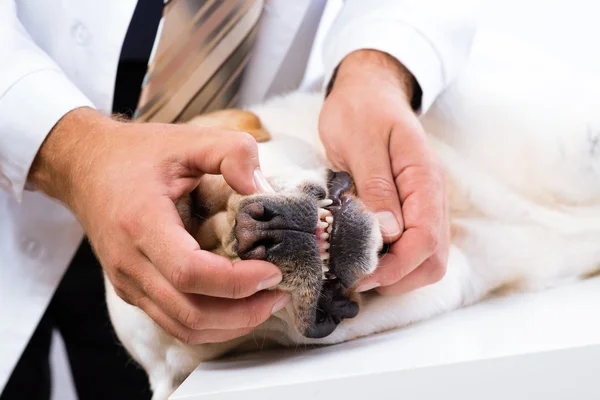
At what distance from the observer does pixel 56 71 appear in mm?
1198

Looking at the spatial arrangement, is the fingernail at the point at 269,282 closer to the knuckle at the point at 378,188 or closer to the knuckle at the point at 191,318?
the knuckle at the point at 191,318

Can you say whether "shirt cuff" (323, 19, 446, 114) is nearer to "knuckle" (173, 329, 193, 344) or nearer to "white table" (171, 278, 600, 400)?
"white table" (171, 278, 600, 400)

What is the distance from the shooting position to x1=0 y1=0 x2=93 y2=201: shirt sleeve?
3.69 ft

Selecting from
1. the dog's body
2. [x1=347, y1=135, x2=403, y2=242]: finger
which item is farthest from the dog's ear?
[x1=347, y1=135, x2=403, y2=242]: finger

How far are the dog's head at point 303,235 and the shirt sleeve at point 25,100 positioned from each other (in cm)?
36

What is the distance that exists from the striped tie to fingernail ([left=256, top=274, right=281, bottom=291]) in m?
0.75

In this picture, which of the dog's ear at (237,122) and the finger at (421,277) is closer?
the finger at (421,277)

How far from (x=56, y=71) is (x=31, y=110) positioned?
113 millimetres

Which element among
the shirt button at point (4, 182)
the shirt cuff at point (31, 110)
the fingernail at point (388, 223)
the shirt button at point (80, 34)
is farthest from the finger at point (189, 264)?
the shirt button at point (80, 34)

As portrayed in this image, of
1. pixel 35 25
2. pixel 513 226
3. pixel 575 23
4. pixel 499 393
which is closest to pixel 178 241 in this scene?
pixel 499 393

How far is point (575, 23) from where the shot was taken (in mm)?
1369

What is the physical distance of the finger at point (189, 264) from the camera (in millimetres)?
729

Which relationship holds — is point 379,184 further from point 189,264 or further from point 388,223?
→ point 189,264

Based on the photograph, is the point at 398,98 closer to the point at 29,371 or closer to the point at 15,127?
the point at 15,127
